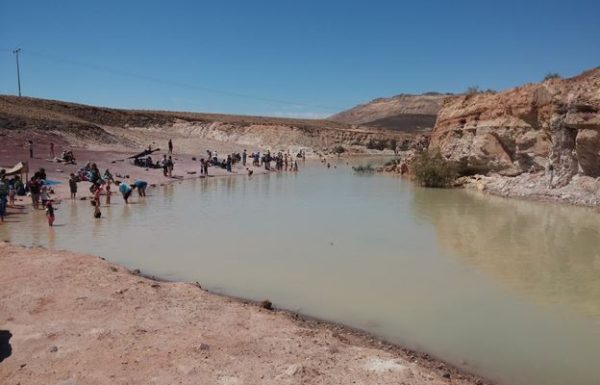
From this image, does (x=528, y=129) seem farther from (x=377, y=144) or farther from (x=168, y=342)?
(x=377, y=144)

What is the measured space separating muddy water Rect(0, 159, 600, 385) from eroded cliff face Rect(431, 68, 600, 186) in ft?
10.8

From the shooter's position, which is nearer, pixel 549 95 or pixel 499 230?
pixel 499 230

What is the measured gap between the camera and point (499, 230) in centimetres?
1697

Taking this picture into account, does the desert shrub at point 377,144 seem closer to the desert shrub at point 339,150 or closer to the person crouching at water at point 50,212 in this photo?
the desert shrub at point 339,150

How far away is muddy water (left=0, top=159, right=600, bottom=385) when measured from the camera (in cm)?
765

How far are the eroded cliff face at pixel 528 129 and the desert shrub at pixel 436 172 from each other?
0.94 meters

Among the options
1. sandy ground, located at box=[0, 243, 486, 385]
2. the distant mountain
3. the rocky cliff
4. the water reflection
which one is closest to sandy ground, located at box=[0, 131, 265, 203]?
the rocky cliff

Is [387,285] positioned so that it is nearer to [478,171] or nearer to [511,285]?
[511,285]

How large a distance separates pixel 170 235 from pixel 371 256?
606cm

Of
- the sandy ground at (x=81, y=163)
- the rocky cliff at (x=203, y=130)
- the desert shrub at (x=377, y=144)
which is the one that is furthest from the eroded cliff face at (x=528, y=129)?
the desert shrub at (x=377, y=144)

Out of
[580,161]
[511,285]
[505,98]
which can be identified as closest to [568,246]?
[511,285]

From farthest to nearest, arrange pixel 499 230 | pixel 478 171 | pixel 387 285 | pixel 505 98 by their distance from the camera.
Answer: pixel 478 171 < pixel 505 98 < pixel 499 230 < pixel 387 285

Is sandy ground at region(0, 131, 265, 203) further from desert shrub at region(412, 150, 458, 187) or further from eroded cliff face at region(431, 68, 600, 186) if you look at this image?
eroded cliff face at region(431, 68, 600, 186)

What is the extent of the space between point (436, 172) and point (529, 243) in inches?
669
